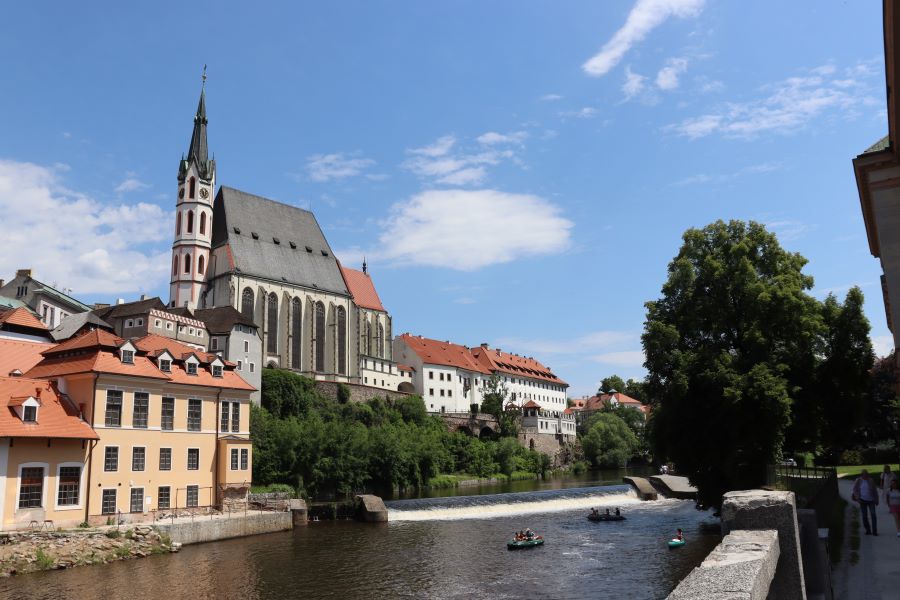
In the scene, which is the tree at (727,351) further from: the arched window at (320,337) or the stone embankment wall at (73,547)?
the arched window at (320,337)

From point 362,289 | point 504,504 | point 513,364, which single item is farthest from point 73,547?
point 513,364

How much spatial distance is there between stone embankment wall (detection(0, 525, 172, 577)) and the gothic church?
54.6m

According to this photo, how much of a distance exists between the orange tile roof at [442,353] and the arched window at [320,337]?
19.1 meters

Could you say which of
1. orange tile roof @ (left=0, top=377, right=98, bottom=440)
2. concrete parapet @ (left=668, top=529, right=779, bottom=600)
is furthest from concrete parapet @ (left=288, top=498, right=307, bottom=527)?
concrete parapet @ (left=668, top=529, right=779, bottom=600)

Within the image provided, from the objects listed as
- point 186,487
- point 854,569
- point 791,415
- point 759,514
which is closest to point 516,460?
point 186,487

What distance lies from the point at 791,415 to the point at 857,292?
234 inches

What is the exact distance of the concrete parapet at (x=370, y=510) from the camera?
43344 mm

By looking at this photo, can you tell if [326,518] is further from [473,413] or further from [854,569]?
[473,413]

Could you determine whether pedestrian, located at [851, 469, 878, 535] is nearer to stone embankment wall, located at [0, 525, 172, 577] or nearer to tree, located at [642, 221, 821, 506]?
tree, located at [642, 221, 821, 506]

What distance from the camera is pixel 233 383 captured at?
4334 cm

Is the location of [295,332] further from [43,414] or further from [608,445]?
[43,414]

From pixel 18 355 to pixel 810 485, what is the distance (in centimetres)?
4184

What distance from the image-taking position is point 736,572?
5598 mm

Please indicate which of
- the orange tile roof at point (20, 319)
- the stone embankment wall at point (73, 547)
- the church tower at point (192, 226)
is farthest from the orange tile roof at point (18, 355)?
the church tower at point (192, 226)
